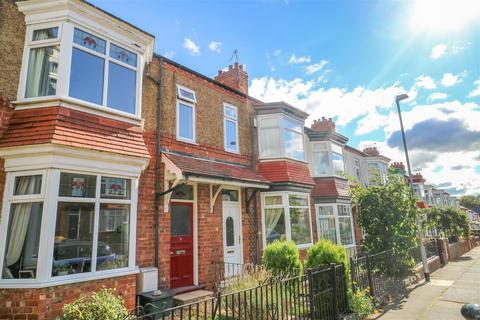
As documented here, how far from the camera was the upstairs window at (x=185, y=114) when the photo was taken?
9.62 meters

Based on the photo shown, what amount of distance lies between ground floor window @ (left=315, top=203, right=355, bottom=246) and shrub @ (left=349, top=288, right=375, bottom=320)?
7.48 metres

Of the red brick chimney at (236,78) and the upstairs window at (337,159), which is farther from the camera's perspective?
the upstairs window at (337,159)

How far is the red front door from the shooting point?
8.52 m

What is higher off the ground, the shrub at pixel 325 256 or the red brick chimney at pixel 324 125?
the red brick chimney at pixel 324 125

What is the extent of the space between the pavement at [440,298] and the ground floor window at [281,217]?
14.4 feet

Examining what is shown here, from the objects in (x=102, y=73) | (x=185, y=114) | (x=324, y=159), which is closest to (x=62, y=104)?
(x=102, y=73)

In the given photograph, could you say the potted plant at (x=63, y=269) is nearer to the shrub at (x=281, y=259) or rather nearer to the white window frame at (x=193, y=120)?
the white window frame at (x=193, y=120)

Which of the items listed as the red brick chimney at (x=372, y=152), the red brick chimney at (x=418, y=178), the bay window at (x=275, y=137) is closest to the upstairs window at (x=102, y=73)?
the bay window at (x=275, y=137)

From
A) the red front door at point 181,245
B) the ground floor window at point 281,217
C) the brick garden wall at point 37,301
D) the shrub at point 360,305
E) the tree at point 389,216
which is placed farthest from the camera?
the ground floor window at point 281,217

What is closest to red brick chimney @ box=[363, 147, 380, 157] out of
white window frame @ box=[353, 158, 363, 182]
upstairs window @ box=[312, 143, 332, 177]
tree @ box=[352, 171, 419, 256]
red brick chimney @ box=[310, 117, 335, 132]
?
white window frame @ box=[353, 158, 363, 182]

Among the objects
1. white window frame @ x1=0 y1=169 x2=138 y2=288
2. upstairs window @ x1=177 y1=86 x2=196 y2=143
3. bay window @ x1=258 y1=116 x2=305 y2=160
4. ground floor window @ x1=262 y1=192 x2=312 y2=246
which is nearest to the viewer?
white window frame @ x1=0 y1=169 x2=138 y2=288

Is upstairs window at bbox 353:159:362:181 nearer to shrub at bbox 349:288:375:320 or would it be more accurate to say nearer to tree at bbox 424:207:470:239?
tree at bbox 424:207:470:239

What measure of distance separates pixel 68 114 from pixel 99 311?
4012 mm

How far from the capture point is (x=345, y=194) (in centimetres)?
1570
